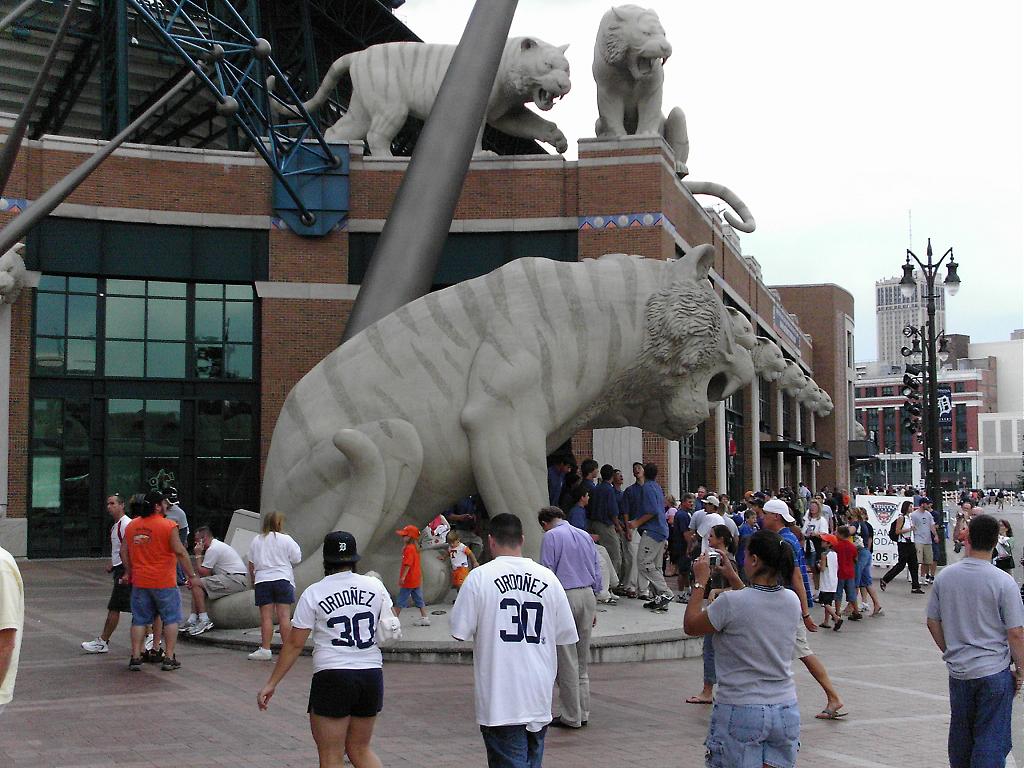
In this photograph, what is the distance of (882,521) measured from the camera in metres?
25.7

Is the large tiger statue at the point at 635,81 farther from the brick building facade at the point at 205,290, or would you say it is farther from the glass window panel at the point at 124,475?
the glass window panel at the point at 124,475

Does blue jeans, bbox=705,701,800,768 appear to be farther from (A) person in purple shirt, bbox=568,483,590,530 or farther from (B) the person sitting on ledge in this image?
(B) the person sitting on ledge

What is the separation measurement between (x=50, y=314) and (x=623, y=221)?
12608 millimetres

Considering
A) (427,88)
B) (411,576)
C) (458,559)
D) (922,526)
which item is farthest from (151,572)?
(427,88)

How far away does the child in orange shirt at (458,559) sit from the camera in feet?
44.0

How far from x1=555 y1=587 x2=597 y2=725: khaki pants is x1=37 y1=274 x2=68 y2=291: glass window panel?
19576mm

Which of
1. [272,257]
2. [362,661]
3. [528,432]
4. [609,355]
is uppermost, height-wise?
[272,257]

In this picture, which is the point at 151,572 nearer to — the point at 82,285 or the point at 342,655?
the point at 342,655

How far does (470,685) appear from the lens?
9883 mm

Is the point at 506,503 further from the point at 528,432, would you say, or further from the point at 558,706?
the point at 558,706

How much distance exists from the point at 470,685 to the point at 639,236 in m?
16.9

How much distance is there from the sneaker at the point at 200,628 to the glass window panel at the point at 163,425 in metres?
14.3

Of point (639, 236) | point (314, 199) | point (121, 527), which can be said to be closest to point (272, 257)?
point (314, 199)

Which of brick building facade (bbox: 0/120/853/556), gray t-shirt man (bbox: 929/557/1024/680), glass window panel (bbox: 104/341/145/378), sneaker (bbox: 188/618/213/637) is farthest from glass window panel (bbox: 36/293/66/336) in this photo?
gray t-shirt man (bbox: 929/557/1024/680)
